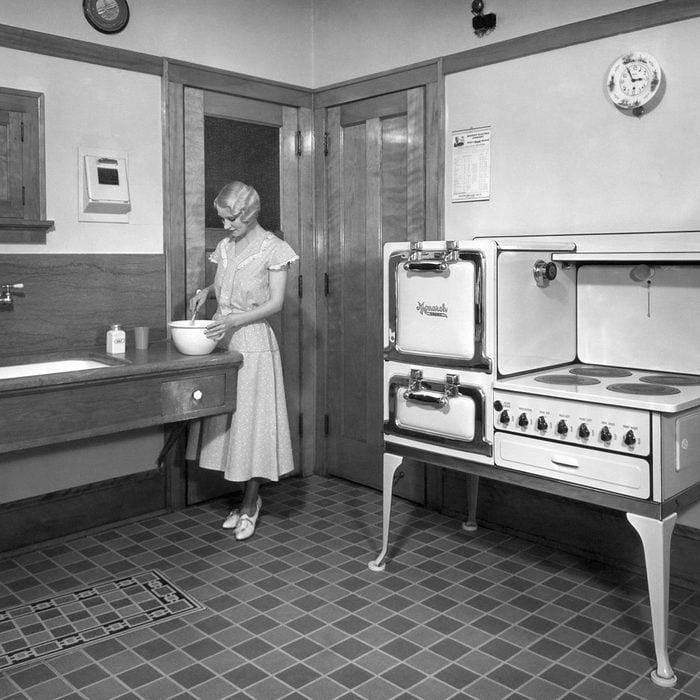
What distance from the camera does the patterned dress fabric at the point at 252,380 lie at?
139 inches

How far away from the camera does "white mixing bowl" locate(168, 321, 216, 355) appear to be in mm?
3301

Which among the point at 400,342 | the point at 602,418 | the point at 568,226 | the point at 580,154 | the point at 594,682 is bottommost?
the point at 594,682

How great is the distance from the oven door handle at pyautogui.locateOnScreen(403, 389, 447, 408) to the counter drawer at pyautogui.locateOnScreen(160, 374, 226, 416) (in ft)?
2.56

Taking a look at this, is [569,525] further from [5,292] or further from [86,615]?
[5,292]

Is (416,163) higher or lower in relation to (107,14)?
lower

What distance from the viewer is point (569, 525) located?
347cm

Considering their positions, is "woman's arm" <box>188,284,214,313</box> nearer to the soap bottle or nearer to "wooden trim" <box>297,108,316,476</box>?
the soap bottle

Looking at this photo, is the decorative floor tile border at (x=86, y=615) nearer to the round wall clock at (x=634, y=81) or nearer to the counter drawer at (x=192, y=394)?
the counter drawer at (x=192, y=394)

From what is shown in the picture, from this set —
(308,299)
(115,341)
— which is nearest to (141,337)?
(115,341)

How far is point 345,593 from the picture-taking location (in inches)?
122

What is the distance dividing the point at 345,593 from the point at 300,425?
1.63 metres

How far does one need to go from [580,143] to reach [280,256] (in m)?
1.34

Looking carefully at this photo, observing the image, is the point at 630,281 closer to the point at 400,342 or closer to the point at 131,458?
the point at 400,342

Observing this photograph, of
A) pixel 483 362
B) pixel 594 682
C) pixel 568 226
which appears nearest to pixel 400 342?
pixel 483 362
